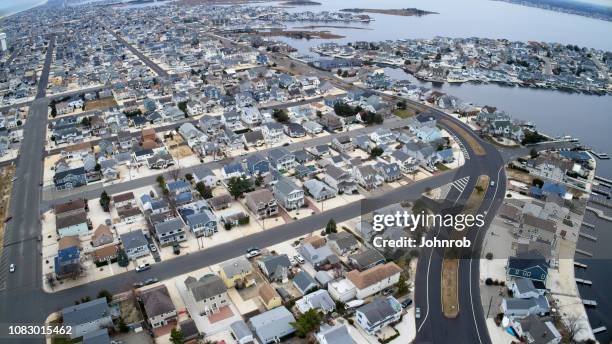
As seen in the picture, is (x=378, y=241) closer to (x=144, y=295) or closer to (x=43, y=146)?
(x=144, y=295)

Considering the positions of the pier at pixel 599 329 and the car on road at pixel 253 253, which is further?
the car on road at pixel 253 253

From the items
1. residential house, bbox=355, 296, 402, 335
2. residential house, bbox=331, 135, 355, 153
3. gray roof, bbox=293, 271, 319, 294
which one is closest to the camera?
residential house, bbox=355, 296, 402, 335

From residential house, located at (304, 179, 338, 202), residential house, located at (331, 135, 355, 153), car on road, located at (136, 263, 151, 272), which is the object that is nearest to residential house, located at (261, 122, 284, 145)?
residential house, located at (331, 135, 355, 153)

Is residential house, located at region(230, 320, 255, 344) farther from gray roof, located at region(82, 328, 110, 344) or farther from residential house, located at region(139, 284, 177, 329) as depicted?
gray roof, located at region(82, 328, 110, 344)

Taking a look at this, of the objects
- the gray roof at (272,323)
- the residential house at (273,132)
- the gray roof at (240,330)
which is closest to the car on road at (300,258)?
the gray roof at (272,323)

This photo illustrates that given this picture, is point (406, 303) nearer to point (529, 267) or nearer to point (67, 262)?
point (529, 267)

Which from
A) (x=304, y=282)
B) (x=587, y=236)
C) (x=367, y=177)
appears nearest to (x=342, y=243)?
(x=304, y=282)

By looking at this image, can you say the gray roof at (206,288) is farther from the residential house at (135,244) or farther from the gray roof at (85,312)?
the residential house at (135,244)
